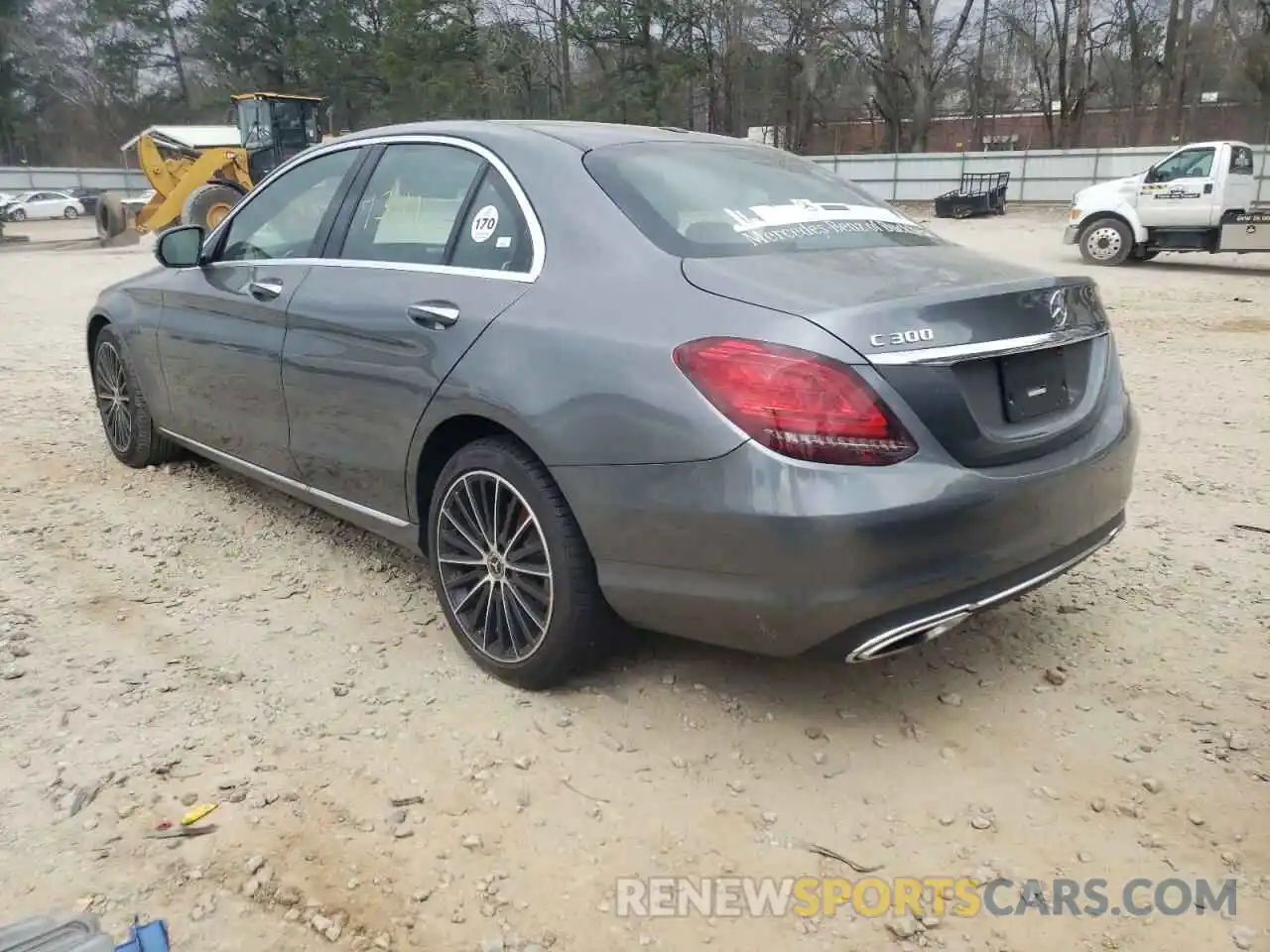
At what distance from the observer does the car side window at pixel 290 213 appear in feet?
12.5

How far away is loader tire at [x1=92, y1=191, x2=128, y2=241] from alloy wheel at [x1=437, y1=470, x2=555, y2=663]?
2394cm

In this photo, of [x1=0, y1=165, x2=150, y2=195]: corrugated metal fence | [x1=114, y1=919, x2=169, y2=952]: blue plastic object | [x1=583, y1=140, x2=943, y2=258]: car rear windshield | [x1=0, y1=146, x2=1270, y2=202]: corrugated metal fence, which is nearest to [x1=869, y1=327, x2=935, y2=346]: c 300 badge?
[x1=583, y1=140, x2=943, y2=258]: car rear windshield

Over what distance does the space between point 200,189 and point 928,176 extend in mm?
24436

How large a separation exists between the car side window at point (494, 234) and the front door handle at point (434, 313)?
154 mm

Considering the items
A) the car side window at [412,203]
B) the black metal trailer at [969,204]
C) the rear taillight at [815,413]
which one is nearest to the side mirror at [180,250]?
the car side window at [412,203]

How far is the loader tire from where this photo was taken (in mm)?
23406

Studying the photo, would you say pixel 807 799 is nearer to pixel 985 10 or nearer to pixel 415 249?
pixel 415 249

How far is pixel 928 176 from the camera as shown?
35.0 metres

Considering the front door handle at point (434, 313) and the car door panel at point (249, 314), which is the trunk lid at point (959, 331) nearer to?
the front door handle at point (434, 313)

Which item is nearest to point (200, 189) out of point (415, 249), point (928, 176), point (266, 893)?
point (415, 249)

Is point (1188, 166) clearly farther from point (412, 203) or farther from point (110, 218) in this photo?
point (110, 218)

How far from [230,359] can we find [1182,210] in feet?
47.3

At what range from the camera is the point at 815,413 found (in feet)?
7.70

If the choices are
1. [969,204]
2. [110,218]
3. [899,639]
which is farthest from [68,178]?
[899,639]
